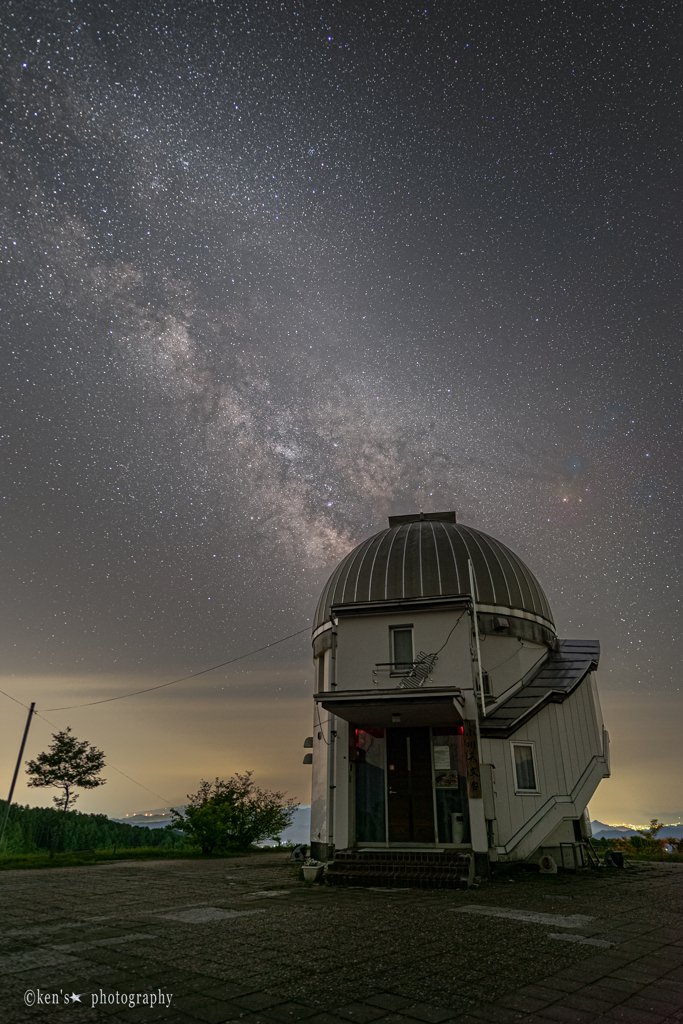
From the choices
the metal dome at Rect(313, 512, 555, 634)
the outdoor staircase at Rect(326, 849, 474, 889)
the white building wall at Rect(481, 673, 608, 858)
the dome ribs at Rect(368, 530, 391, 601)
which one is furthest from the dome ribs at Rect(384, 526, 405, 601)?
the outdoor staircase at Rect(326, 849, 474, 889)

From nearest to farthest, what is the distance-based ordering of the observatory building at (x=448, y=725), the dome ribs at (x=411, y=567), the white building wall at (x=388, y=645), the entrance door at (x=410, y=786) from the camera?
the observatory building at (x=448, y=725)
the entrance door at (x=410, y=786)
the white building wall at (x=388, y=645)
the dome ribs at (x=411, y=567)

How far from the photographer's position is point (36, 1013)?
183 inches

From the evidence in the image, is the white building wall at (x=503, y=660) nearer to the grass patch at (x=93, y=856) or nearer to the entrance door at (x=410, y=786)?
the entrance door at (x=410, y=786)

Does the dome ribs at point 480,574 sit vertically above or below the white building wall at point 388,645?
above

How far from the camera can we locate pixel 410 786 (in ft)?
54.7

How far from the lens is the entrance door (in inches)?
643

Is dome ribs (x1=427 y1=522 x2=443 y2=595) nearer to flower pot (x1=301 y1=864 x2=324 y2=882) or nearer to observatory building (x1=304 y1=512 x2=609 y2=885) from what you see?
observatory building (x1=304 y1=512 x2=609 y2=885)

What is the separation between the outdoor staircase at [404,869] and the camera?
12688mm

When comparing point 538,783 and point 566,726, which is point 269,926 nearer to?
point 538,783

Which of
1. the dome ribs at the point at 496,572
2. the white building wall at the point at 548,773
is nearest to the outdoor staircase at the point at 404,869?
the white building wall at the point at 548,773

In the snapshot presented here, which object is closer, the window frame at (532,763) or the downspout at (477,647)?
the window frame at (532,763)

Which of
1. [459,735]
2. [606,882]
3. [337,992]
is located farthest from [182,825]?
[337,992]

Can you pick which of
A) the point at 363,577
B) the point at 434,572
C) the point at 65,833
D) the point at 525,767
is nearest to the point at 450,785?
the point at 525,767

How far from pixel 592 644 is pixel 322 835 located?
421 inches
